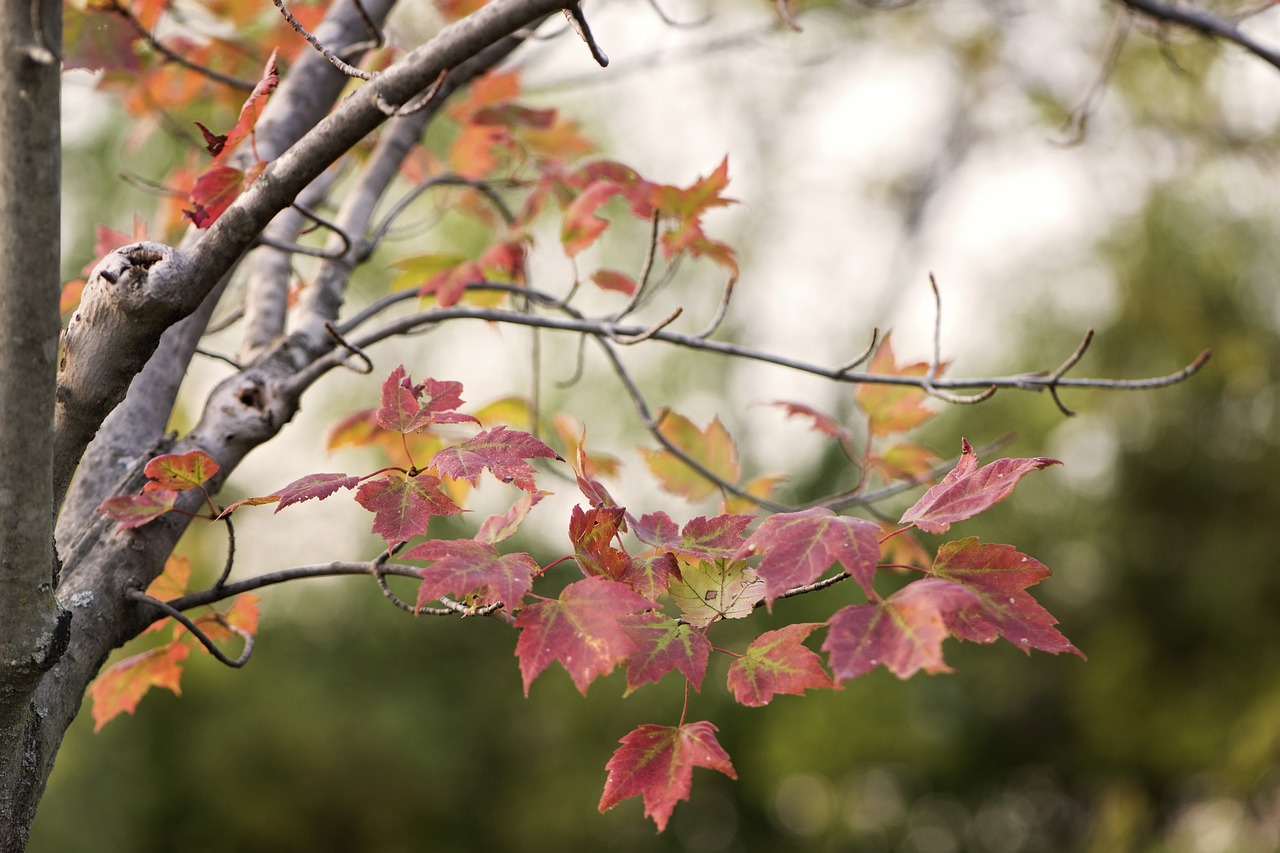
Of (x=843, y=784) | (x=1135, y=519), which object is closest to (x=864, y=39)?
(x=1135, y=519)

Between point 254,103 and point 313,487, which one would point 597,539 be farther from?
point 254,103

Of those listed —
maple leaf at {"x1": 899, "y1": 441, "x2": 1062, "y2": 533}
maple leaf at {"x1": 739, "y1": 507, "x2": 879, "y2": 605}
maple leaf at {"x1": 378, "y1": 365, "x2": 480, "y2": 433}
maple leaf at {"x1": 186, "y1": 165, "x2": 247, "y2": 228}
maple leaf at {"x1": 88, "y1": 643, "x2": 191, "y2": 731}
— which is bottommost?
maple leaf at {"x1": 88, "y1": 643, "x2": 191, "y2": 731}

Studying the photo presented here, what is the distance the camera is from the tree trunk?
52cm

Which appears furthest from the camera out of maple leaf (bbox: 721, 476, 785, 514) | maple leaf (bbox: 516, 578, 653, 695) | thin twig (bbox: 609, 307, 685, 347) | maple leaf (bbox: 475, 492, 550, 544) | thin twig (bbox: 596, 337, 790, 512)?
maple leaf (bbox: 721, 476, 785, 514)

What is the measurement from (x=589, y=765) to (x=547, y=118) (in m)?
3.26

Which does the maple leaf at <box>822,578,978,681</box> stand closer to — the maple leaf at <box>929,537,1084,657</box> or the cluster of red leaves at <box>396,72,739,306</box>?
the maple leaf at <box>929,537,1084,657</box>

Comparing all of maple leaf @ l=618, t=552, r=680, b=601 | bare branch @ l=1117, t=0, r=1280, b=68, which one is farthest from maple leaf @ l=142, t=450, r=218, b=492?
bare branch @ l=1117, t=0, r=1280, b=68

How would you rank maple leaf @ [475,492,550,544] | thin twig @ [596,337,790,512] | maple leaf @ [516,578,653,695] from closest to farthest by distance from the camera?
maple leaf @ [516,578,653,695], maple leaf @ [475,492,550,544], thin twig @ [596,337,790,512]

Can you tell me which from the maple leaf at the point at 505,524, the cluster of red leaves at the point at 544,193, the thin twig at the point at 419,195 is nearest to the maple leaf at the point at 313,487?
the maple leaf at the point at 505,524

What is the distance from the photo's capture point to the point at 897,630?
58cm

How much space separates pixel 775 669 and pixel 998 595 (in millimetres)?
171

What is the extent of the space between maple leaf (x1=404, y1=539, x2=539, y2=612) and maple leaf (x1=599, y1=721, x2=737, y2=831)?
0.14 meters

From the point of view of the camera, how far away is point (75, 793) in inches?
133

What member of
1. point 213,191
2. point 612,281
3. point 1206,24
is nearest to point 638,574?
point 213,191
